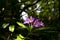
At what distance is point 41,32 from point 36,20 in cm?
37

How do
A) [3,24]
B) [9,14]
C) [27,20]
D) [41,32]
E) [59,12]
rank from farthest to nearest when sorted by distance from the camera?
[59,12] < [41,32] < [27,20] < [9,14] < [3,24]

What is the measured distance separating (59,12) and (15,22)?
6.01 feet

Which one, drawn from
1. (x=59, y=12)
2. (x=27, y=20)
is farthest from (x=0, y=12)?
(x=59, y=12)

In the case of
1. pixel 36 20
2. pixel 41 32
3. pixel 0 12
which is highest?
pixel 0 12

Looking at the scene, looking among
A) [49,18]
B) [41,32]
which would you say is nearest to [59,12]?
[49,18]

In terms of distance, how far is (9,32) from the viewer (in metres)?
2.40

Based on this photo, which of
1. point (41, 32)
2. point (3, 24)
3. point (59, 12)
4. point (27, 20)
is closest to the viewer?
point (3, 24)

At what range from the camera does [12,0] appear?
7.80 ft

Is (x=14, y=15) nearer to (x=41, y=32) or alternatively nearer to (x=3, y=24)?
(x=3, y=24)

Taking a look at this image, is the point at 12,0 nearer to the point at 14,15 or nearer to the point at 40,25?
the point at 14,15

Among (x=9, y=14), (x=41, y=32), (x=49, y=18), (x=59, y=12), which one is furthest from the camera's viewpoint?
(x=59, y=12)

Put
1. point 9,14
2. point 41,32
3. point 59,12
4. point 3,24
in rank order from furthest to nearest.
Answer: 1. point 59,12
2. point 41,32
3. point 9,14
4. point 3,24

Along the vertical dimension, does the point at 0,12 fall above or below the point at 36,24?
above

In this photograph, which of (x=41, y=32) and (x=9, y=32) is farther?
(x=41, y=32)
